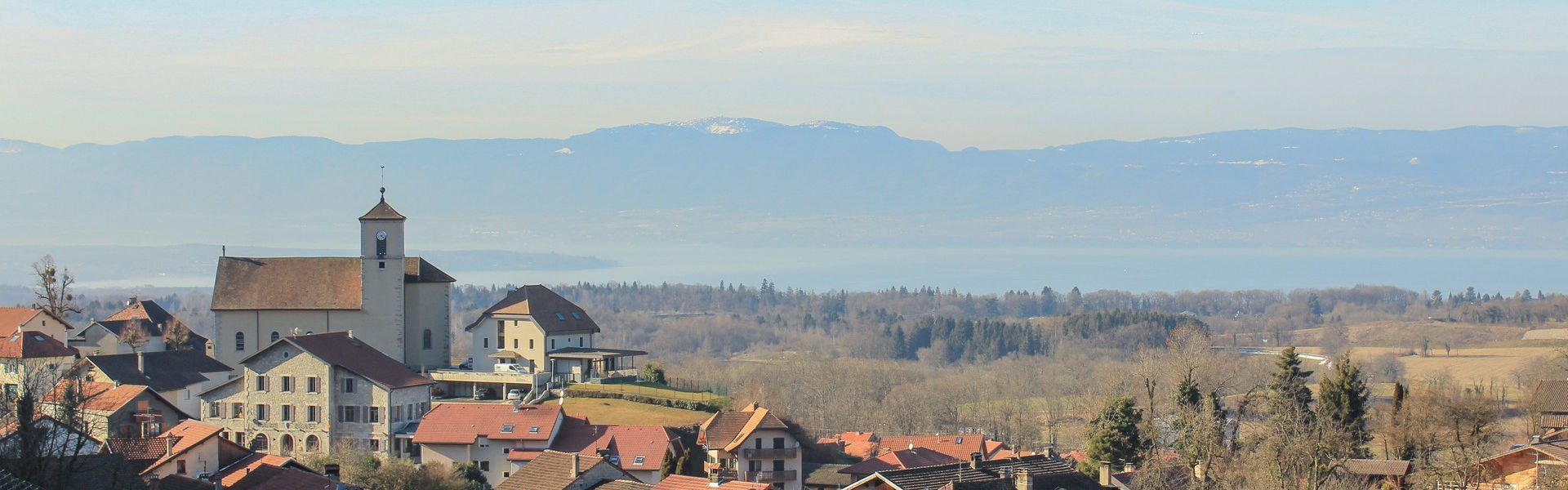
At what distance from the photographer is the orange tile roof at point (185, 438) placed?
41656 millimetres

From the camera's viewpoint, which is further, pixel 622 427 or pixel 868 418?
pixel 868 418

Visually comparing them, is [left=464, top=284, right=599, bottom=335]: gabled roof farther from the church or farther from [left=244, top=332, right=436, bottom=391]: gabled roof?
[left=244, top=332, right=436, bottom=391]: gabled roof

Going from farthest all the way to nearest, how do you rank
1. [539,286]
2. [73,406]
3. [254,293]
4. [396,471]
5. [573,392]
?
[539,286], [254,293], [573,392], [396,471], [73,406]

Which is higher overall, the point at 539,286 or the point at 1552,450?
the point at 539,286

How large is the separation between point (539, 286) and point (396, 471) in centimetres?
2906

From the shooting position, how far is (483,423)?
53.2 meters

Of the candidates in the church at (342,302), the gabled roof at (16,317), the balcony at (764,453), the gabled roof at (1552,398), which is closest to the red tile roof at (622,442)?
the balcony at (764,453)

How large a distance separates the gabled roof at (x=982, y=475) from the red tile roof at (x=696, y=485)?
6.94 ft

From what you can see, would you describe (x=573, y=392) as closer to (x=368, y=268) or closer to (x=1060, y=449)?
(x=368, y=268)

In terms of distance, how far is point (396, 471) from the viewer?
4366 centimetres

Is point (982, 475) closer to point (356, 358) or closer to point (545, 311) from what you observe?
point (356, 358)

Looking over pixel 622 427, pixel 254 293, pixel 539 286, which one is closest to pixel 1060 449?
pixel 539 286

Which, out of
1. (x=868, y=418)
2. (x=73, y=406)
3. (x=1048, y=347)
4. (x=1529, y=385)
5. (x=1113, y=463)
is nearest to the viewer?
(x=73, y=406)

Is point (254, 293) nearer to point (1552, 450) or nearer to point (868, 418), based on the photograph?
point (868, 418)
